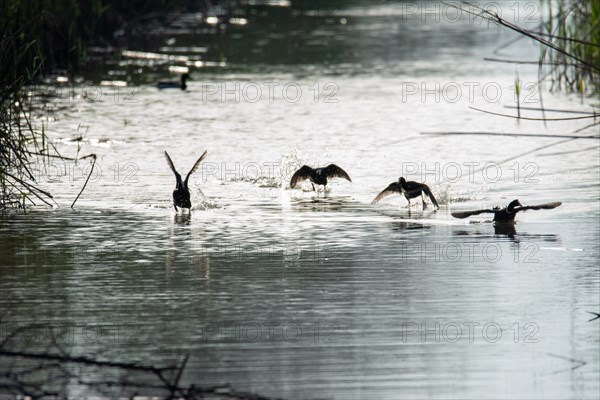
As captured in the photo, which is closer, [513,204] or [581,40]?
[513,204]

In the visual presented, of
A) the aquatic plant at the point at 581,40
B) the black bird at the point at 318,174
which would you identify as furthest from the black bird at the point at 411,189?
the aquatic plant at the point at 581,40

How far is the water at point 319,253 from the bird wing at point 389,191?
0.37 feet

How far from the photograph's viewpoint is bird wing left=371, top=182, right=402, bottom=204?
8938 millimetres

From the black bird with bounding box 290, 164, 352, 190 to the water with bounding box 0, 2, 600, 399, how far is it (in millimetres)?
111

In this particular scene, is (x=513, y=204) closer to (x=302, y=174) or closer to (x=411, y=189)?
A: (x=411, y=189)

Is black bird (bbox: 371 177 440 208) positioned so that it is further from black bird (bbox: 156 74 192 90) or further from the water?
black bird (bbox: 156 74 192 90)

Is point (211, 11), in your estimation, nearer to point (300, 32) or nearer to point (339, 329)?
point (300, 32)

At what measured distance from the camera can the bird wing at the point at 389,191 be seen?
8.94 metres

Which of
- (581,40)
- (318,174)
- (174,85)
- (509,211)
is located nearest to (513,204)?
(509,211)

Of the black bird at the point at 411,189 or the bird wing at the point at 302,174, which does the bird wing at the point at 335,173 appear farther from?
Answer: the black bird at the point at 411,189

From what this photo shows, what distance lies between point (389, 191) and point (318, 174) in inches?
28.6

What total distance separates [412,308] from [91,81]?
1167cm

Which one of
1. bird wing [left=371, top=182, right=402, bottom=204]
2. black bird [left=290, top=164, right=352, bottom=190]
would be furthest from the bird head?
black bird [left=290, top=164, right=352, bottom=190]

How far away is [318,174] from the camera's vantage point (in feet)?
31.4
